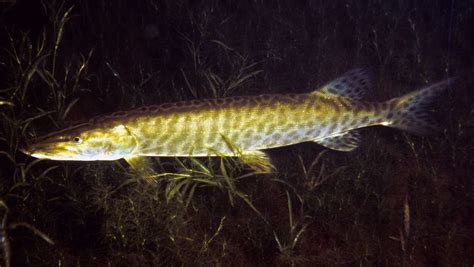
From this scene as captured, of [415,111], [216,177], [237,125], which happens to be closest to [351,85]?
[415,111]

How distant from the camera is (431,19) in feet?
39.4

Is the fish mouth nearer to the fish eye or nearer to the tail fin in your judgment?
the fish eye

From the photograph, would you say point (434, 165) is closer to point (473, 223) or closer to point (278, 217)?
point (473, 223)

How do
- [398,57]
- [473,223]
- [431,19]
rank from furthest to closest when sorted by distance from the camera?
[431,19] → [398,57] → [473,223]

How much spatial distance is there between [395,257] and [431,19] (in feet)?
37.0

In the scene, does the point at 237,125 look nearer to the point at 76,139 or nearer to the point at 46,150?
the point at 76,139

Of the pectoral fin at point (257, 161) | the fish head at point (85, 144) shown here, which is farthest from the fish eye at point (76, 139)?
the pectoral fin at point (257, 161)

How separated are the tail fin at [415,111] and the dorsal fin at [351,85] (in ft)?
1.58

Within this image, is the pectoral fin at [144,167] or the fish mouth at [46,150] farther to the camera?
the pectoral fin at [144,167]

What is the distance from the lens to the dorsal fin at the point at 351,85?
4.66 meters

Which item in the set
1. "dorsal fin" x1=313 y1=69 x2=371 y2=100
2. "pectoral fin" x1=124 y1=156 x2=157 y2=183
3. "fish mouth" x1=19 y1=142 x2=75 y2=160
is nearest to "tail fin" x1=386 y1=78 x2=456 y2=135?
"dorsal fin" x1=313 y1=69 x2=371 y2=100

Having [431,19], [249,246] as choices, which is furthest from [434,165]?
[431,19]

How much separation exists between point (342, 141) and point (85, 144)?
11.5 feet

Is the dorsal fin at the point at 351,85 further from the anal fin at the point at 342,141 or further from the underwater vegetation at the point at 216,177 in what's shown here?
the underwater vegetation at the point at 216,177
